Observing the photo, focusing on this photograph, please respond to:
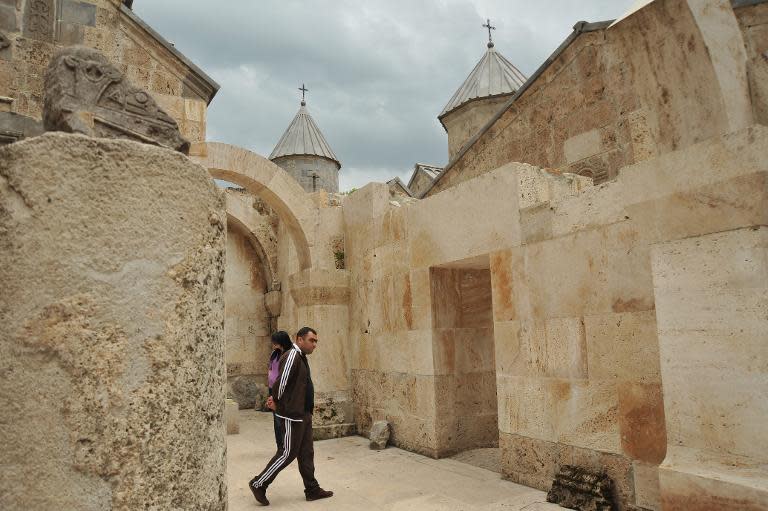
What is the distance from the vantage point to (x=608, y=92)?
6469 millimetres

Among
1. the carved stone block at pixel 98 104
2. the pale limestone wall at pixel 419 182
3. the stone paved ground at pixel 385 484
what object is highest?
the pale limestone wall at pixel 419 182

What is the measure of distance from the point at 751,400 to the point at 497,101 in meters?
13.2

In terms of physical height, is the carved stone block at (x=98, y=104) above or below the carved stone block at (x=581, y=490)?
above

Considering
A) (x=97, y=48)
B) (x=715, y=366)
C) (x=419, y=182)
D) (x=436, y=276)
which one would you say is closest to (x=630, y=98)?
(x=436, y=276)

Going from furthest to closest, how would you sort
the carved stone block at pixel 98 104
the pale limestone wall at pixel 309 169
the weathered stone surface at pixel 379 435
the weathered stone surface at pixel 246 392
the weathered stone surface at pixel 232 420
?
the pale limestone wall at pixel 309 169, the weathered stone surface at pixel 246 392, the weathered stone surface at pixel 232 420, the weathered stone surface at pixel 379 435, the carved stone block at pixel 98 104

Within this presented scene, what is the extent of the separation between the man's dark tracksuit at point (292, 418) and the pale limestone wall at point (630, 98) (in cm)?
260

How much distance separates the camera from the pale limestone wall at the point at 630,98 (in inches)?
88.4

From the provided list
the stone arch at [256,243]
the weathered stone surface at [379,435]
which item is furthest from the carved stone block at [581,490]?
the stone arch at [256,243]

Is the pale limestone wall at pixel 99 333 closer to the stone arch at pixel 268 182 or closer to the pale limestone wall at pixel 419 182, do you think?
the stone arch at pixel 268 182

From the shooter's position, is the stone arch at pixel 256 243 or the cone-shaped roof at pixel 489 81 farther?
the cone-shaped roof at pixel 489 81

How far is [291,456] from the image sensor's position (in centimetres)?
375

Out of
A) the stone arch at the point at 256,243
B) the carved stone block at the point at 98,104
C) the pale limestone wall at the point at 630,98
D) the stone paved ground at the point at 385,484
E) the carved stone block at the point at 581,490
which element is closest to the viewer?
the carved stone block at the point at 98,104

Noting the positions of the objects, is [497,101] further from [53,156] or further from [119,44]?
[53,156]

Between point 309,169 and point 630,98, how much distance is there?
1709cm
